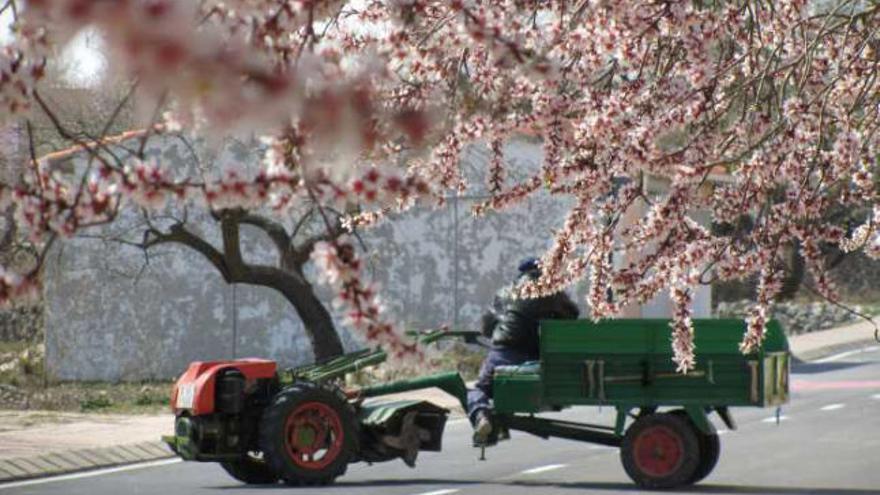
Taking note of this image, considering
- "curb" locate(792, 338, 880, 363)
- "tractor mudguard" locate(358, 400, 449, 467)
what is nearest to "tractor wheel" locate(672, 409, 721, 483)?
"tractor mudguard" locate(358, 400, 449, 467)

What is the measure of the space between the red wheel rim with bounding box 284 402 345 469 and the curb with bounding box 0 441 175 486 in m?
2.85

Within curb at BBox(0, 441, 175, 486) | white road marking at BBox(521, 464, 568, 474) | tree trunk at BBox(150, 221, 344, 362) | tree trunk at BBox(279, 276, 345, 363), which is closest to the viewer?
white road marking at BBox(521, 464, 568, 474)

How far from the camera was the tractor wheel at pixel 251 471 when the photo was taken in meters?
16.6

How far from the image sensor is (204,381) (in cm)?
1634

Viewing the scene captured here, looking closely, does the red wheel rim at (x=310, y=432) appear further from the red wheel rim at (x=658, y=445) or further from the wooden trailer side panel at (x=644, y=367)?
the red wheel rim at (x=658, y=445)

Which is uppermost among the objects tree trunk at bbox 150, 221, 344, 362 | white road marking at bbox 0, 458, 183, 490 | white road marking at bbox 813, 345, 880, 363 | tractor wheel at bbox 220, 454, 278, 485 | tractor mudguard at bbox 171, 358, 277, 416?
tree trunk at bbox 150, 221, 344, 362

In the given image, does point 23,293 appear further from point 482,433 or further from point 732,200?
point 482,433

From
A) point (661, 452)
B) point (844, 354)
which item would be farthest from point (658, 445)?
point (844, 354)

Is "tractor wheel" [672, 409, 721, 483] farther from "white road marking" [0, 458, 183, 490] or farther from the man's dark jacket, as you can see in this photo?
"white road marking" [0, 458, 183, 490]

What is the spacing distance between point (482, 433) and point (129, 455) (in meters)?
4.65

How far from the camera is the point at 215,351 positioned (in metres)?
35.9

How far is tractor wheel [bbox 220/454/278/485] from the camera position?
1659cm

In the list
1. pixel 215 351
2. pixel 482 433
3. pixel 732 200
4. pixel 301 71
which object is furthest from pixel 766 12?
pixel 215 351

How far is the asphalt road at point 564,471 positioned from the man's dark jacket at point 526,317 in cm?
106
